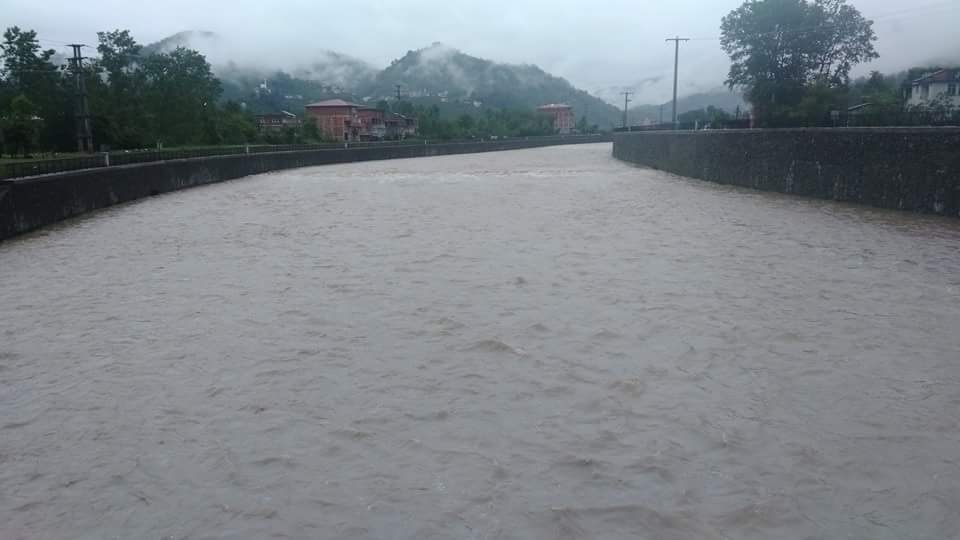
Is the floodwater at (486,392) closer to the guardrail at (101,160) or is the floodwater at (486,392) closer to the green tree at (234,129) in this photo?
the guardrail at (101,160)

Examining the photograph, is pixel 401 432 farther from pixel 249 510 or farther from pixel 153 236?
pixel 153 236

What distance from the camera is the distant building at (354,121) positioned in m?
87.1

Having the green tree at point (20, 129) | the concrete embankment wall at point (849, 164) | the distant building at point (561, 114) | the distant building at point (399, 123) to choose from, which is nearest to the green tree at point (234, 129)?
the green tree at point (20, 129)

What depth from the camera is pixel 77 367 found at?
715 centimetres

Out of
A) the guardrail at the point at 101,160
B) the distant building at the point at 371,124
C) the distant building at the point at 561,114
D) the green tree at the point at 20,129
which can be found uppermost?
the distant building at the point at 561,114

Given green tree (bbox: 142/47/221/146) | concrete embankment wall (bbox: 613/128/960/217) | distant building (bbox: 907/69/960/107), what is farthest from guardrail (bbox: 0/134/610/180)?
distant building (bbox: 907/69/960/107)

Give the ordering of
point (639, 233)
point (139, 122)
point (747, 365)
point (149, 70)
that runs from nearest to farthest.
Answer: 1. point (747, 365)
2. point (639, 233)
3. point (139, 122)
4. point (149, 70)

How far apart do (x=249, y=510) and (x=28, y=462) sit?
178 centimetres

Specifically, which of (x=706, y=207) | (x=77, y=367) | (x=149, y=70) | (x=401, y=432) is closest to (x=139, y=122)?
(x=149, y=70)

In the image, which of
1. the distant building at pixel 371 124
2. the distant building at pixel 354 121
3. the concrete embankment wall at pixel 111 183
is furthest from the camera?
the distant building at pixel 354 121

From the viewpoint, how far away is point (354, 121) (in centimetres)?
8969

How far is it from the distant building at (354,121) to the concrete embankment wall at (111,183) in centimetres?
4161

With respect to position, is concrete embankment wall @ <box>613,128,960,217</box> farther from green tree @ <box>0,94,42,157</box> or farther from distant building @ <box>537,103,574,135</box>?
distant building @ <box>537,103,574,135</box>

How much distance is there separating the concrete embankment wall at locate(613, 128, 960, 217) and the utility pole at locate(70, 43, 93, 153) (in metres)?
27.3
